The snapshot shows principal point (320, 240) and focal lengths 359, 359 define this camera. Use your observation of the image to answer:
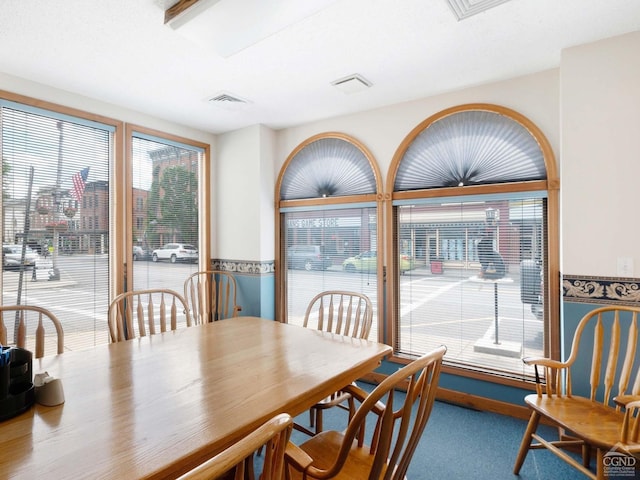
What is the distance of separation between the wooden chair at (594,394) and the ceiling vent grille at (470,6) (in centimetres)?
172

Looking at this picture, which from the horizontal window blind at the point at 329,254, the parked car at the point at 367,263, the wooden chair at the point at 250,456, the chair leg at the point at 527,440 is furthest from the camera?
the horizontal window blind at the point at 329,254

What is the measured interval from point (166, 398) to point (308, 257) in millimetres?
2514

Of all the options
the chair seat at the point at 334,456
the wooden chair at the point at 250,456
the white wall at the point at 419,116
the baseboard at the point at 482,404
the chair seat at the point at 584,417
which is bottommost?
the baseboard at the point at 482,404

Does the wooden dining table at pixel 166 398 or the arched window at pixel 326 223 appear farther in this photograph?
the arched window at pixel 326 223

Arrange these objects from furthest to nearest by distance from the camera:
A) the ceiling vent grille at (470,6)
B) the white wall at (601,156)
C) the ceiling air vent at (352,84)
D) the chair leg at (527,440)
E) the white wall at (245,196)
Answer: the white wall at (245,196) < the ceiling air vent at (352,84) < the white wall at (601,156) < the chair leg at (527,440) < the ceiling vent grille at (470,6)

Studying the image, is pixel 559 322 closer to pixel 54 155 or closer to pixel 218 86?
pixel 218 86

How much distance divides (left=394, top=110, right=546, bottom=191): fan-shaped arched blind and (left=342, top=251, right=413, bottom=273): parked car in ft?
2.04

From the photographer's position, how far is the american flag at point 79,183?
2938mm

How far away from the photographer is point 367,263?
132 inches

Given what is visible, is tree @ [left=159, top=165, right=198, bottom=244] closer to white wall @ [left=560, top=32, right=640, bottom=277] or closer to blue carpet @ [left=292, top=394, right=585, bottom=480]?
blue carpet @ [left=292, top=394, right=585, bottom=480]

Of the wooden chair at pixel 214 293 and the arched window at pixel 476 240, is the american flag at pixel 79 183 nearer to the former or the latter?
the wooden chair at pixel 214 293

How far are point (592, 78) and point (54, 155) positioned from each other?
3.79 m

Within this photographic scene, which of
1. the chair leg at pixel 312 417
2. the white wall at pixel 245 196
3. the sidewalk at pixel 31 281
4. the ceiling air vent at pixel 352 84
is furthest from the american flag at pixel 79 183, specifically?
the chair leg at pixel 312 417

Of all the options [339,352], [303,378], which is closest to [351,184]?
[339,352]
